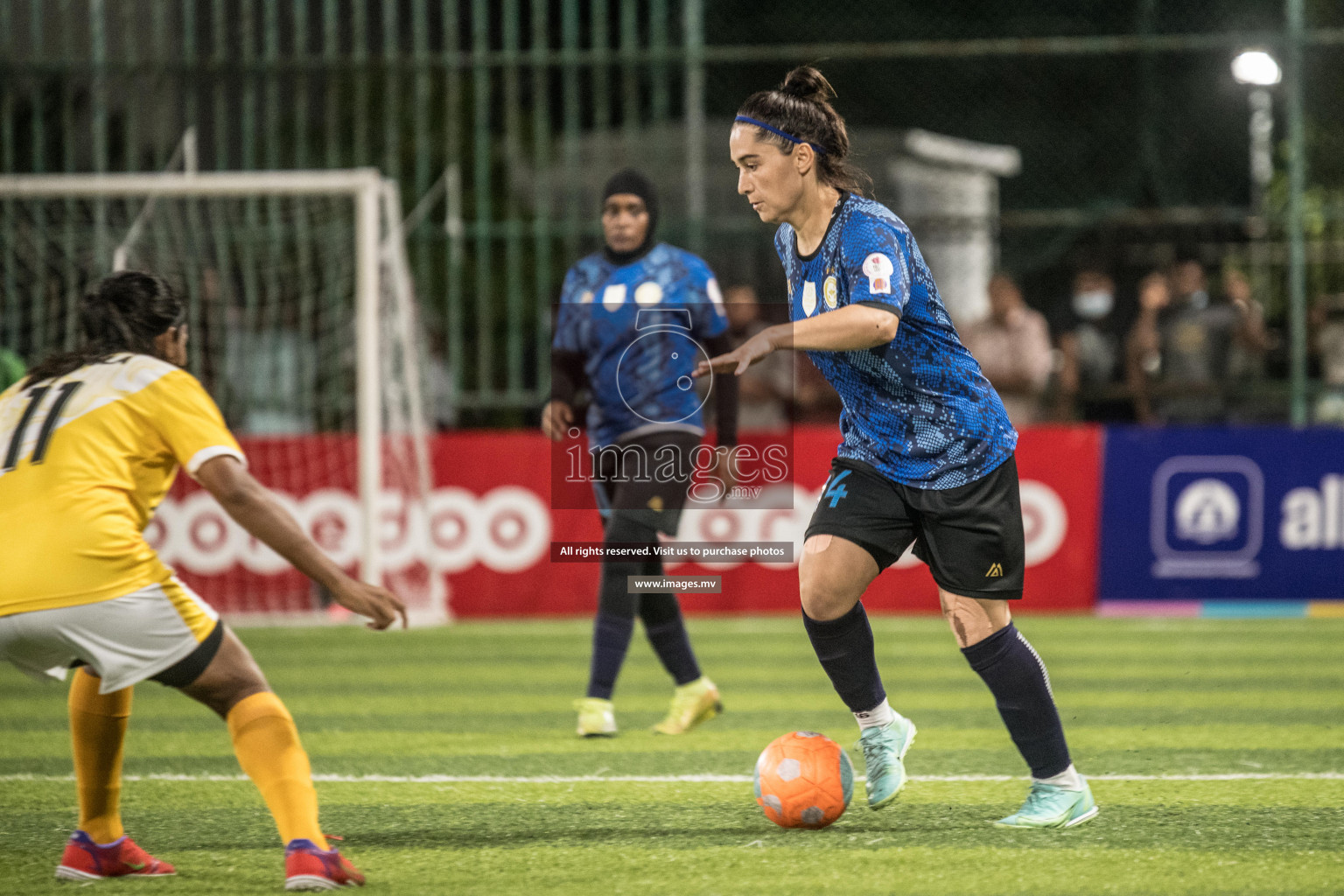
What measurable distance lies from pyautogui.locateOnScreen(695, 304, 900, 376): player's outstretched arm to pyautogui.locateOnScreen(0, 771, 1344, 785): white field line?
192 centimetres

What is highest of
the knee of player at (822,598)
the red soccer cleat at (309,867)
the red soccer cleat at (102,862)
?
the knee of player at (822,598)

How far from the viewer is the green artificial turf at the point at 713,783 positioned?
13.6ft

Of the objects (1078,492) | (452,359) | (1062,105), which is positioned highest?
(1062,105)

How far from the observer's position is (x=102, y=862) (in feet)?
13.6

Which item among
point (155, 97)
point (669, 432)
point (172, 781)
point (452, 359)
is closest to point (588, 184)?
point (452, 359)

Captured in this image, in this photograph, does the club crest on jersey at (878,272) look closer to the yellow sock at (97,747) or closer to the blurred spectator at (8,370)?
the yellow sock at (97,747)

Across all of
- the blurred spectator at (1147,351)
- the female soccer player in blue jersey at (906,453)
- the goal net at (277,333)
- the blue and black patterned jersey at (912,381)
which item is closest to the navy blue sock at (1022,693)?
the female soccer player in blue jersey at (906,453)

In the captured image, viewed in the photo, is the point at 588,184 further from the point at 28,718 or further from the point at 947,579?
the point at 947,579

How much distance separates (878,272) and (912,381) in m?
0.40

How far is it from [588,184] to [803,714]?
332 inches

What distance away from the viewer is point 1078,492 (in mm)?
11711

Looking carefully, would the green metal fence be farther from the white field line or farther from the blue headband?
the blue headband

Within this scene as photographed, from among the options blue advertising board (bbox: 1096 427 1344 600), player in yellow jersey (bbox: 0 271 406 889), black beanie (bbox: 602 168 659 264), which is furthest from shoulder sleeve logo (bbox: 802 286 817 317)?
blue advertising board (bbox: 1096 427 1344 600)

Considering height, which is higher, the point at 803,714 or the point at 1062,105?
the point at 1062,105
